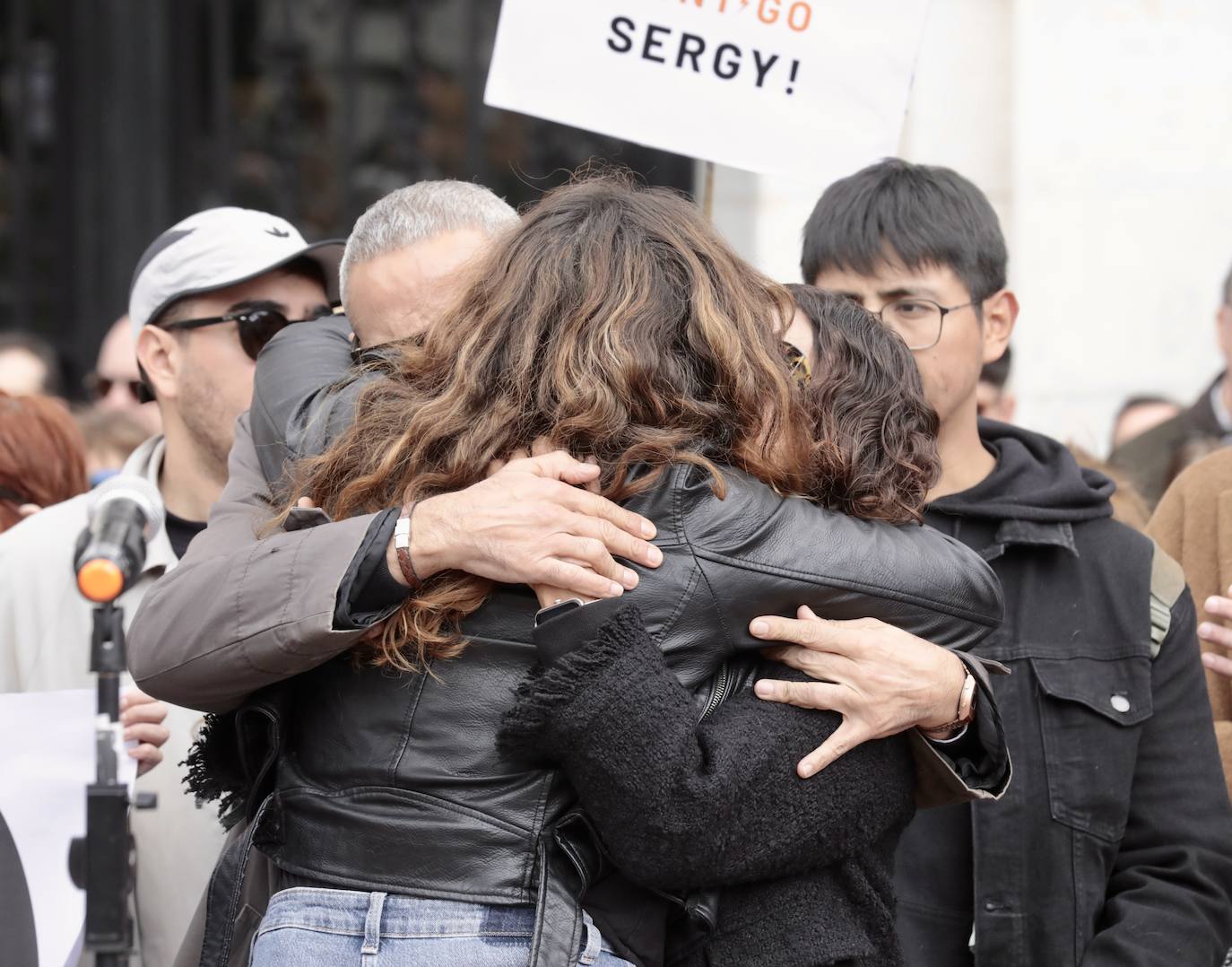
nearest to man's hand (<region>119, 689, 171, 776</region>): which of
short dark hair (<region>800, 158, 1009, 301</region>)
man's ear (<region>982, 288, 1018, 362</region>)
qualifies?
short dark hair (<region>800, 158, 1009, 301</region>)

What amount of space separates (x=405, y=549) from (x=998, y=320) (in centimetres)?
160

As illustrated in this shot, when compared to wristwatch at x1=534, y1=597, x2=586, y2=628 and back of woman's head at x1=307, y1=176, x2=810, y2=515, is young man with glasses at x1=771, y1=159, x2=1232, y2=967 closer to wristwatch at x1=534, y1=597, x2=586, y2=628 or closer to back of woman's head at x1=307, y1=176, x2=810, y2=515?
back of woman's head at x1=307, y1=176, x2=810, y2=515

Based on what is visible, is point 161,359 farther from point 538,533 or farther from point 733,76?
point 538,533

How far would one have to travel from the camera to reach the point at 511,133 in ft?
25.1

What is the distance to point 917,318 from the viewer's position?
290 centimetres

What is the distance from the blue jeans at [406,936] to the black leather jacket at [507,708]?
22mm

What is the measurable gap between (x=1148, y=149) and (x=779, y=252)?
1.46 m

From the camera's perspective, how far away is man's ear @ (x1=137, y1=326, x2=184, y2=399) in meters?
3.39

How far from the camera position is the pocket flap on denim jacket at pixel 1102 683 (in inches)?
101

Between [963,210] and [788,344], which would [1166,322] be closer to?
[963,210]

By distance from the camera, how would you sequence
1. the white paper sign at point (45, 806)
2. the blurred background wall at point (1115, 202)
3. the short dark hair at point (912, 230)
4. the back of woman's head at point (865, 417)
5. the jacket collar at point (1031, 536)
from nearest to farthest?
the back of woman's head at point (865, 417) → the white paper sign at point (45, 806) → the jacket collar at point (1031, 536) → the short dark hair at point (912, 230) → the blurred background wall at point (1115, 202)

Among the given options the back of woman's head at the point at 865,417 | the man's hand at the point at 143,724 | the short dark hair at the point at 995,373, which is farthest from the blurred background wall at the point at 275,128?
the back of woman's head at the point at 865,417

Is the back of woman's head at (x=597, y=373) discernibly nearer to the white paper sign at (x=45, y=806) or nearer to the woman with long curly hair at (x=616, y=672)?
the woman with long curly hair at (x=616, y=672)

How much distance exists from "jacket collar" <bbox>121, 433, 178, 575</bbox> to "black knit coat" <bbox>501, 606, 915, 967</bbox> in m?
1.51
